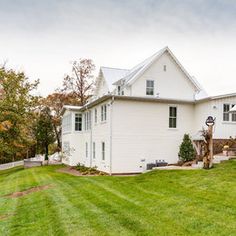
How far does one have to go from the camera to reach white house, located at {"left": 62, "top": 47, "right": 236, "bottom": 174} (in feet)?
67.1

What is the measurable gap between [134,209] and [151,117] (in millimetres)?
12463

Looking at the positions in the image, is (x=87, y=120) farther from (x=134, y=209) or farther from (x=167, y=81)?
(x=134, y=209)

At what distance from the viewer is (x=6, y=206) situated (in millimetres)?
12102

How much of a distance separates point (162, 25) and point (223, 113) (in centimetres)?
696

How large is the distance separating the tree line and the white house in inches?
284

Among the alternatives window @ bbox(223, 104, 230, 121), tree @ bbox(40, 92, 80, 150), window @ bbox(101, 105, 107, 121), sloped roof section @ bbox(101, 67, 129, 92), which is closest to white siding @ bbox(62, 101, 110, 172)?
window @ bbox(101, 105, 107, 121)

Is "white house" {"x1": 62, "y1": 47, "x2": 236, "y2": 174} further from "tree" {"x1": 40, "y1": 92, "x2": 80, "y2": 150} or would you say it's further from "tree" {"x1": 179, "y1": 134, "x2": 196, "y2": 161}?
"tree" {"x1": 40, "y1": 92, "x2": 80, "y2": 150}

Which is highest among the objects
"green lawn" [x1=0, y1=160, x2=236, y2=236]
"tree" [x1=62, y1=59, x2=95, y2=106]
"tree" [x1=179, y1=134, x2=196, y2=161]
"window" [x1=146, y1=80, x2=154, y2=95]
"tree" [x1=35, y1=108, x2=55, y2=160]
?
"tree" [x1=62, y1=59, x2=95, y2=106]

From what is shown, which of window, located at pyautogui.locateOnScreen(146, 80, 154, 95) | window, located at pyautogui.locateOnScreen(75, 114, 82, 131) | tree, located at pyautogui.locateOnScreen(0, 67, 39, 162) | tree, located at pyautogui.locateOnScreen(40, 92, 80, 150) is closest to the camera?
window, located at pyautogui.locateOnScreen(146, 80, 154, 95)

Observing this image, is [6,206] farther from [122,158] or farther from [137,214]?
[122,158]

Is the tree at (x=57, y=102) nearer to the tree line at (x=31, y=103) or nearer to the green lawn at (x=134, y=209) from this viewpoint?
the tree line at (x=31, y=103)

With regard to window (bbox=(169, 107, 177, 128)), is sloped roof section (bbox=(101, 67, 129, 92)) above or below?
above

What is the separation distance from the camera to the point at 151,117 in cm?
2136

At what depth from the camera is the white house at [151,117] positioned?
67.1 feet
